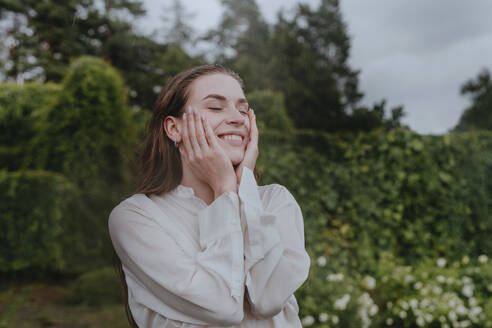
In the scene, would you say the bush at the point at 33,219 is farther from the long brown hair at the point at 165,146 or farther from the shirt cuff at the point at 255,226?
the shirt cuff at the point at 255,226

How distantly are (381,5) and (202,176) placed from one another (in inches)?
189

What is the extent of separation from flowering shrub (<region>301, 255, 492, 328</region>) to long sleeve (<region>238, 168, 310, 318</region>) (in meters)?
2.37

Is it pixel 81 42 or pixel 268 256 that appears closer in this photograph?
pixel 268 256

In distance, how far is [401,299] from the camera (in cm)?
407

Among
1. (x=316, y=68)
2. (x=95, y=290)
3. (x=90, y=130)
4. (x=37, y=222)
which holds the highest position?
(x=316, y=68)

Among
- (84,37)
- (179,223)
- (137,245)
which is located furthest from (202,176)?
(84,37)

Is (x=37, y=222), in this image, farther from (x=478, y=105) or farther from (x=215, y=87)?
(x=478, y=105)

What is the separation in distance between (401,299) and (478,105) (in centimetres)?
458

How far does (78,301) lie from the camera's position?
4.37 m

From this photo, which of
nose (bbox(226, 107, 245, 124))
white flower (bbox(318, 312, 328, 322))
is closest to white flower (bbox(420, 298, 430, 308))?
white flower (bbox(318, 312, 328, 322))

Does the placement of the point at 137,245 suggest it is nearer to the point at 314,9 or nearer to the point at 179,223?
the point at 179,223

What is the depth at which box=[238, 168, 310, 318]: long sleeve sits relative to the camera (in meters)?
1.15

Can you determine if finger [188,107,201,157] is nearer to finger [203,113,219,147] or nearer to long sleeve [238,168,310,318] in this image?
finger [203,113,219,147]

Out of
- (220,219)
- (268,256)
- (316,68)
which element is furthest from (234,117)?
(316,68)
